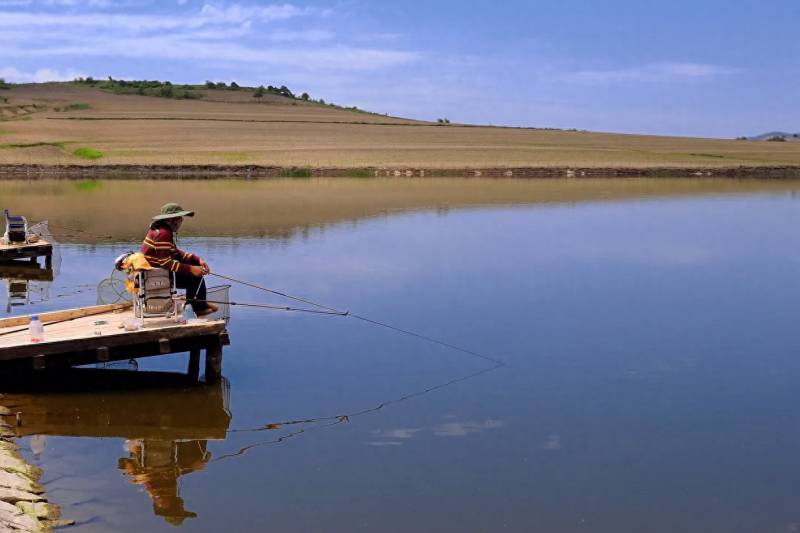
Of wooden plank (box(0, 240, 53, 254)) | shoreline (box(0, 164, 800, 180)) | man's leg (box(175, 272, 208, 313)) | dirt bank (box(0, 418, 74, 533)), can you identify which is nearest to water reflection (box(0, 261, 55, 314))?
wooden plank (box(0, 240, 53, 254))

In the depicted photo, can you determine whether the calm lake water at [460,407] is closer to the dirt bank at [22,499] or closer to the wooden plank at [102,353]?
the dirt bank at [22,499]

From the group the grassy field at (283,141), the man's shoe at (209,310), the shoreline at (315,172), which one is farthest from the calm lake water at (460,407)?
the grassy field at (283,141)

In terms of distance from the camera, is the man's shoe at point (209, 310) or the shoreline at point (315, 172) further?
the shoreline at point (315, 172)

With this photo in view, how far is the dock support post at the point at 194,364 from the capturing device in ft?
36.1

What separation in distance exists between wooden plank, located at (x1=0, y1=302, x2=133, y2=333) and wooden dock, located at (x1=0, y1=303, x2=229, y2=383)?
2 cm

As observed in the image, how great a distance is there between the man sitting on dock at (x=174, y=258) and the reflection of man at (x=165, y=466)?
230cm

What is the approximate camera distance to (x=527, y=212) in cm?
3259

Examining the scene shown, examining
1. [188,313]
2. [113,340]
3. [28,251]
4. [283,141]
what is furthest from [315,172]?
[113,340]

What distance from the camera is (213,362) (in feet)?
36.0

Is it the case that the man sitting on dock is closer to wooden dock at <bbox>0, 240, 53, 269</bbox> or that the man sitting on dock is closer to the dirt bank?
the dirt bank

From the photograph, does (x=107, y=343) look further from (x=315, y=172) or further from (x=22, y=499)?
(x=315, y=172)

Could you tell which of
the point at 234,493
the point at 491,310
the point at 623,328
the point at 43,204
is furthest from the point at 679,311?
the point at 43,204

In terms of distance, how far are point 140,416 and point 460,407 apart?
307 cm

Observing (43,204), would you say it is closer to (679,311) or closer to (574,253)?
(574,253)
